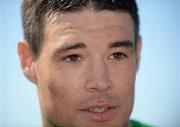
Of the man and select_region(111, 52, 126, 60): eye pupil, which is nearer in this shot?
the man

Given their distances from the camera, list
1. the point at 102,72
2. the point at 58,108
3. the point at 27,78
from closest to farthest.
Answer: the point at 102,72
the point at 58,108
the point at 27,78

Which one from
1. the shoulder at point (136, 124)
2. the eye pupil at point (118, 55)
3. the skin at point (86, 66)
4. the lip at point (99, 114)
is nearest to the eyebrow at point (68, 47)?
the skin at point (86, 66)

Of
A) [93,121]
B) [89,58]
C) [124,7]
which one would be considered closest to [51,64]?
[89,58]

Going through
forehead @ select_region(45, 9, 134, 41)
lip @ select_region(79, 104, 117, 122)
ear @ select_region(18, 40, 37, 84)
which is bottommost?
lip @ select_region(79, 104, 117, 122)

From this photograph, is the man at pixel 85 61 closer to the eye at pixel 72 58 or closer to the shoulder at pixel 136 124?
the eye at pixel 72 58

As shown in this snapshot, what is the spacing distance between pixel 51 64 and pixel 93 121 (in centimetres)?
50

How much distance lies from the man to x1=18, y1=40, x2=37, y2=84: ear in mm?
146

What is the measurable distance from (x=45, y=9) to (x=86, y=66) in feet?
1.82

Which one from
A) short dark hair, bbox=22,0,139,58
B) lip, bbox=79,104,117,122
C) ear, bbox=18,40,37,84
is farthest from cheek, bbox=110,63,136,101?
ear, bbox=18,40,37,84

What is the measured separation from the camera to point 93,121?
2387 mm

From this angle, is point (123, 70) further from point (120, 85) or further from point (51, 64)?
point (51, 64)

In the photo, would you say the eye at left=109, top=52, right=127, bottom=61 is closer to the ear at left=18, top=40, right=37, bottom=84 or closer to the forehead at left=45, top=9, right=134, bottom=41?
the forehead at left=45, top=9, right=134, bottom=41

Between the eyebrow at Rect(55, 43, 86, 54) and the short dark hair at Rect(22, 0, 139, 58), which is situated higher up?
the short dark hair at Rect(22, 0, 139, 58)

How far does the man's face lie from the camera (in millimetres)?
2350
